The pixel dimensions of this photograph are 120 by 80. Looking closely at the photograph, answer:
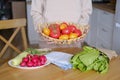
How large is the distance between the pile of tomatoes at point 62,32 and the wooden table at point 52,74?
213mm

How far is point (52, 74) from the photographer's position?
127 centimetres

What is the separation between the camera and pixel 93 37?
370cm

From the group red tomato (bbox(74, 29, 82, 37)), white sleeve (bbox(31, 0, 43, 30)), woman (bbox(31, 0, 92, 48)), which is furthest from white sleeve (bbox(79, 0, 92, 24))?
red tomato (bbox(74, 29, 82, 37))

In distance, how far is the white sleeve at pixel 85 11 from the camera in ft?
6.41

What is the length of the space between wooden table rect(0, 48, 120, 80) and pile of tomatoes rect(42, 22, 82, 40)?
213 mm

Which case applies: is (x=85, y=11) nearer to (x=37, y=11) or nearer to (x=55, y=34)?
(x=37, y=11)

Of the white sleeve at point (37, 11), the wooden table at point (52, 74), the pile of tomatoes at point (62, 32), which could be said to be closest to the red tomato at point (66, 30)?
the pile of tomatoes at point (62, 32)

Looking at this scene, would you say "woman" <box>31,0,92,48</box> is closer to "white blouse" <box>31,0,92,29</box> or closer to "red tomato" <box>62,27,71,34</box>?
"white blouse" <box>31,0,92,29</box>

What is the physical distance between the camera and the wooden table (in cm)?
122

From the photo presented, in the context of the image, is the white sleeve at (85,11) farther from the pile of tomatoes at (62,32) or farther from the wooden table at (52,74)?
the wooden table at (52,74)

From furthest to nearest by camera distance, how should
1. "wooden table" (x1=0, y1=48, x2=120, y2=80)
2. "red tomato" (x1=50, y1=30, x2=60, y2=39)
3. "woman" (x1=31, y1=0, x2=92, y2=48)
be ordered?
"woman" (x1=31, y1=0, x2=92, y2=48), "red tomato" (x1=50, y1=30, x2=60, y2=39), "wooden table" (x1=0, y1=48, x2=120, y2=80)

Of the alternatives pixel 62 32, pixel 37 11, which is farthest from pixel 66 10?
pixel 62 32

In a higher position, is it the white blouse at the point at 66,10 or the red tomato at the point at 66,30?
the white blouse at the point at 66,10

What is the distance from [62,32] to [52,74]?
1.02 ft
